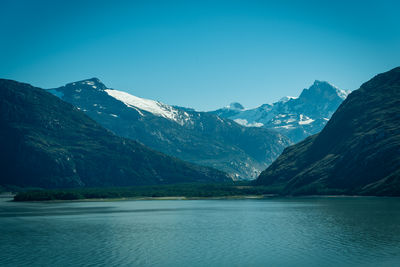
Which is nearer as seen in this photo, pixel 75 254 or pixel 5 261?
pixel 5 261

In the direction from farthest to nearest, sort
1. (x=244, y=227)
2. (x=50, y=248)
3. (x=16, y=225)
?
(x=16, y=225)
(x=244, y=227)
(x=50, y=248)

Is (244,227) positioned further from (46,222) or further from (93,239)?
(46,222)

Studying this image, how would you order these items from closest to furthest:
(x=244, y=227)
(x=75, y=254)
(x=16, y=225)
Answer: (x=75, y=254) → (x=244, y=227) → (x=16, y=225)

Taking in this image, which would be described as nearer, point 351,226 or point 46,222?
point 351,226

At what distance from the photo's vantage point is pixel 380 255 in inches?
3324

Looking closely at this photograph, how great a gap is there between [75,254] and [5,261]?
13818 mm

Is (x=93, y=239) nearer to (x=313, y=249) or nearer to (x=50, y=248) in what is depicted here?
(x=50, y=248)

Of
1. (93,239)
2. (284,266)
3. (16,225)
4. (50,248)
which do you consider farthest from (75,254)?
(16,225)

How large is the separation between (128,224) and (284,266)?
89.8m

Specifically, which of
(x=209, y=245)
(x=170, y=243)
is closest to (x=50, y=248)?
(x=170, y=243)

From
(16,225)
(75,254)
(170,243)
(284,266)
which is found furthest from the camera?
(16,225)

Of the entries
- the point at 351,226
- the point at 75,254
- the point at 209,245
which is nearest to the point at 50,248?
the point at 75,254

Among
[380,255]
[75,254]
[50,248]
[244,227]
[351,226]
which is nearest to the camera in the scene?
[380,255]

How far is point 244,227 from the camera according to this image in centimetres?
14162
